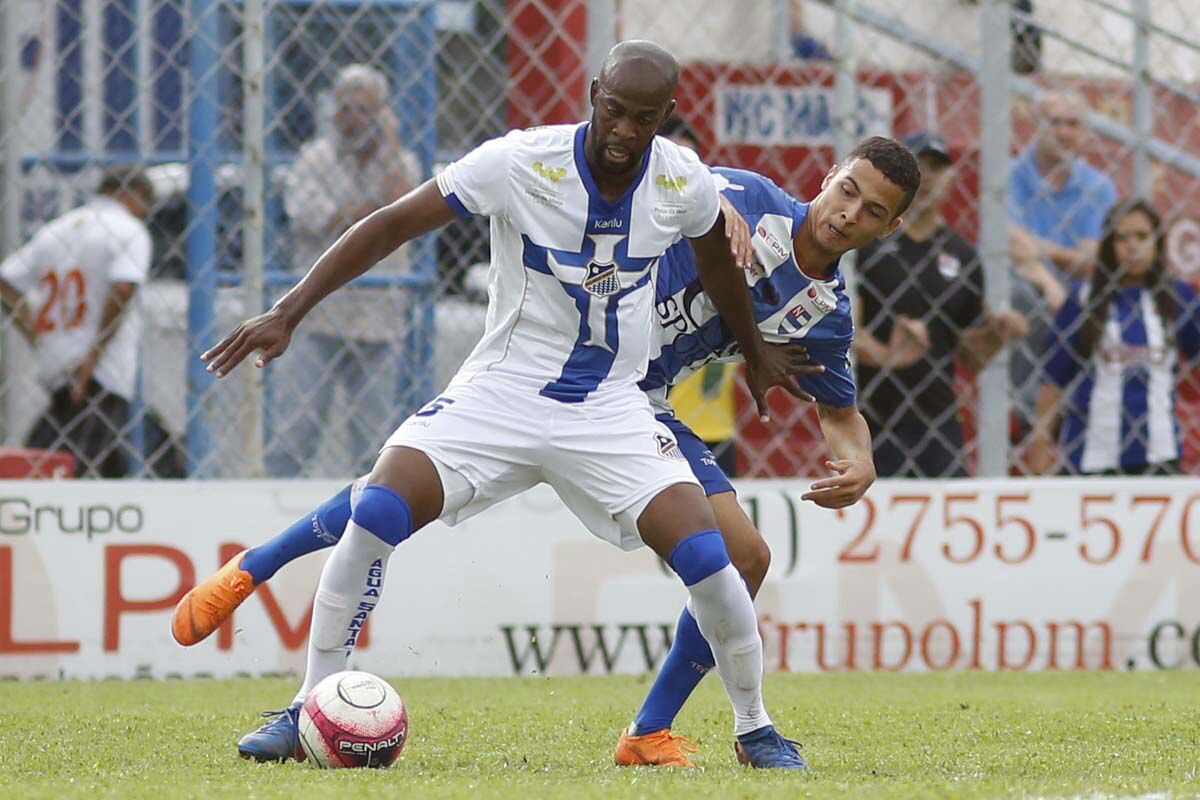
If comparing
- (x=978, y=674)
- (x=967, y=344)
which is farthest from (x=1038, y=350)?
(x=978, y=674)

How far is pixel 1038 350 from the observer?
27.2 feet

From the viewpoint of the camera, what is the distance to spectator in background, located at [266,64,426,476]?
7.63 metres

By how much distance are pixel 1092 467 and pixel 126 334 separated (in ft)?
13.6

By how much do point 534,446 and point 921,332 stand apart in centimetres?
344

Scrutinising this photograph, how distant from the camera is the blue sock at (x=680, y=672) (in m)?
5.13

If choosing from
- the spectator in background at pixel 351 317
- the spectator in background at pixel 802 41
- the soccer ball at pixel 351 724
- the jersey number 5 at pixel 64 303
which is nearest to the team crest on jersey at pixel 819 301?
the soccer ball at pixel 351 724

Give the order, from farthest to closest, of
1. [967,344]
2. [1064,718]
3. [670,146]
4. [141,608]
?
[967,344]
[141,608]
[1064,718]
[670,146]

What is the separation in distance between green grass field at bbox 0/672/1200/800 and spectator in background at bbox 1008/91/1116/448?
1.52m

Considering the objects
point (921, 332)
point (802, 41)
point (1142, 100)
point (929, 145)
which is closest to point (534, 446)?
point (921, 332)

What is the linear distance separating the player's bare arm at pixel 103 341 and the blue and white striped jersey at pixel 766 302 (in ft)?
11.1

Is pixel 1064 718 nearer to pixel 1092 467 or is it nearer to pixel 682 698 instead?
pixel 682 698

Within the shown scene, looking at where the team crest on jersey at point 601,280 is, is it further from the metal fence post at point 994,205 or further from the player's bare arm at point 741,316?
the metal fence post at point 994,205

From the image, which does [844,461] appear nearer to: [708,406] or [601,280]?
[601,280]

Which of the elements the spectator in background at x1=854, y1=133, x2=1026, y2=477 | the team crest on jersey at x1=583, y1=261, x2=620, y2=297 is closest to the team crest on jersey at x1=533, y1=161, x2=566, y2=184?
the team crest on jersey at x1=583, y1=261, x2=620, y2=297
